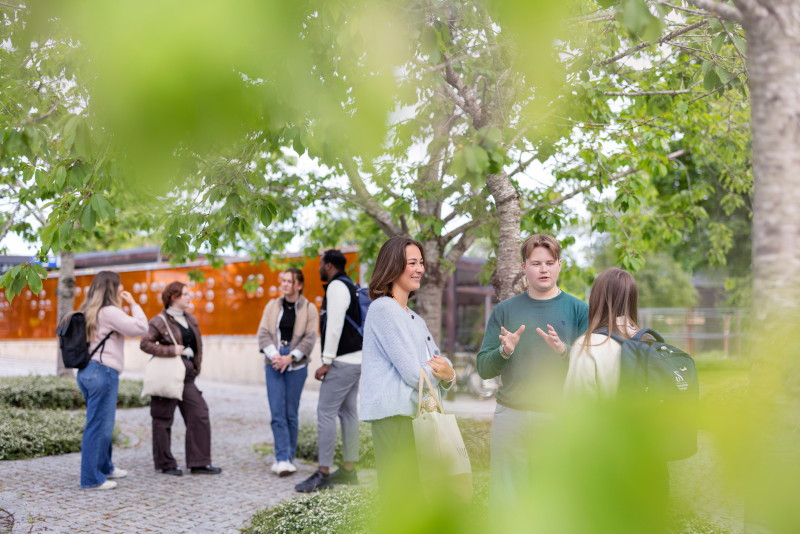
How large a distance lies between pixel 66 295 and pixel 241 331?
583cm

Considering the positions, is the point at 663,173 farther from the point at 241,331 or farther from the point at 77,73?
the point at 241,331

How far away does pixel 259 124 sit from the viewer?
1051 millimetres

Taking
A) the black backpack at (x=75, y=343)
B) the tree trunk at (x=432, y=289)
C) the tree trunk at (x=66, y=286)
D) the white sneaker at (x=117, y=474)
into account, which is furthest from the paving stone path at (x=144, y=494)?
the tree trunk at (x=66, y=286)

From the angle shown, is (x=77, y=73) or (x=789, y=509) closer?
(x=789, y=509)

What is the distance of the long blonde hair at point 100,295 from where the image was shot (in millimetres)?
6902

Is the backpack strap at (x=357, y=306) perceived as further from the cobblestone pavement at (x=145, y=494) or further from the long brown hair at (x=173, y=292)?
the long brown hair at (x=173, y=292)

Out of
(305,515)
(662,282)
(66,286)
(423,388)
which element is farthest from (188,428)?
(662,282)

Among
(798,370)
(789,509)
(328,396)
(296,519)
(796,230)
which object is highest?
(796,230)

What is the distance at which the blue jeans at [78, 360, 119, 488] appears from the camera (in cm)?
665

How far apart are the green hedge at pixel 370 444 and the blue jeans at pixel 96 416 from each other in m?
2.40

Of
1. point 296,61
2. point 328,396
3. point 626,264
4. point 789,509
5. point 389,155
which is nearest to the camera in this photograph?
point 789,509

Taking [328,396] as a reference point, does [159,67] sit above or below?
above

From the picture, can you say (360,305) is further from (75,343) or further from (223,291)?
(223,291)

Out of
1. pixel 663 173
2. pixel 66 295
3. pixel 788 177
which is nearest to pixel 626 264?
pixel 663 173
